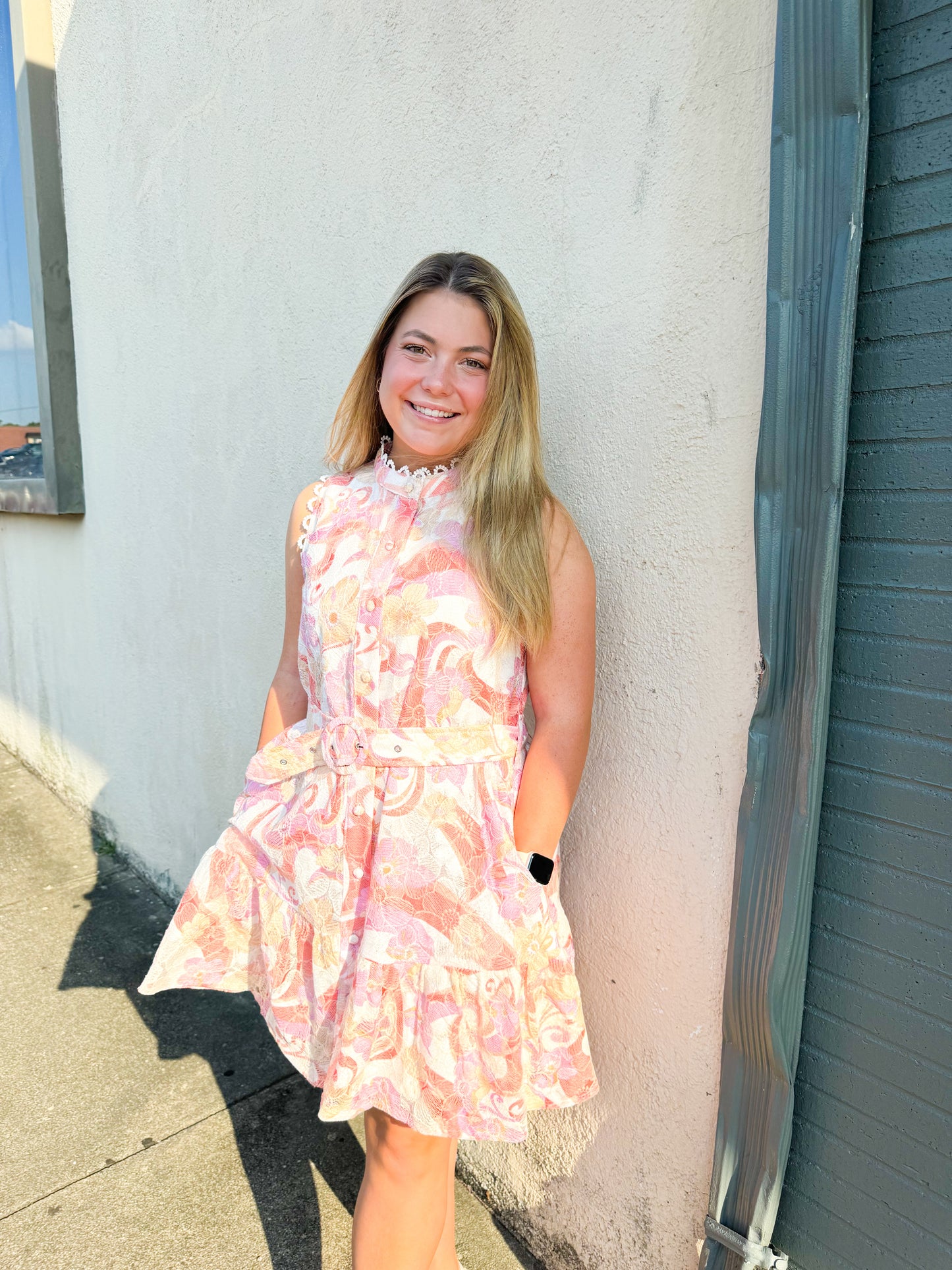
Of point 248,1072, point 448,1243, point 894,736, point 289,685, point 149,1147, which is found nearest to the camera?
point 894,736

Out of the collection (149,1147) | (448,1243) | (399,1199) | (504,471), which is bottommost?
(149,1147)

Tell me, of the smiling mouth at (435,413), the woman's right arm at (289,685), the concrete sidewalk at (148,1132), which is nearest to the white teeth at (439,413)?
the smiling mouth at (435,413)

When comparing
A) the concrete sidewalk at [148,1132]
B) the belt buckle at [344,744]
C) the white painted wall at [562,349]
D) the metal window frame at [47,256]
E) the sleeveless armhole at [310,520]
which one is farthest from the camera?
the metal window frame at [47,256]

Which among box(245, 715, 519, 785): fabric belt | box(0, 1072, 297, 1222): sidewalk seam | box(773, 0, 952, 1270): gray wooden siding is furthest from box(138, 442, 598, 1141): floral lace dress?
box(0, 1072, 297, 1222): sidewalk seam

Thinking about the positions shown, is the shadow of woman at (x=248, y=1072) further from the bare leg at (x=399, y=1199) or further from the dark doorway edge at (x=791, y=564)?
Answer: the dark doorway edge at (x=791, y=564)

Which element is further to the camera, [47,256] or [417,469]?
[47,256]

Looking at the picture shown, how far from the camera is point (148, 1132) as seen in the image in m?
2.30

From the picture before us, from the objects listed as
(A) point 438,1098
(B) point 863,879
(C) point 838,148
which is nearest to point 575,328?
(C) point 838,148

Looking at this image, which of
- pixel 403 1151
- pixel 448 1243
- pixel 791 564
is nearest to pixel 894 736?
pixel 791 564

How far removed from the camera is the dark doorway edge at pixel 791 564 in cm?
120

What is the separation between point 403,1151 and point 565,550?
1118mm

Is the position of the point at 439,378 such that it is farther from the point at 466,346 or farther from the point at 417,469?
the point at 417,469

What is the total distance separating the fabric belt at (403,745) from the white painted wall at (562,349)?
28 centimetres

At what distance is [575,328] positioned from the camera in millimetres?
1710
